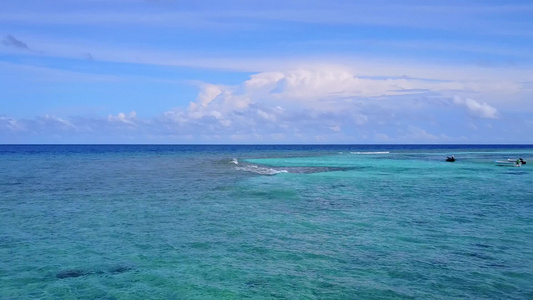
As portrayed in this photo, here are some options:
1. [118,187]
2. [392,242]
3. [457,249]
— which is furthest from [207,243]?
[118,187]

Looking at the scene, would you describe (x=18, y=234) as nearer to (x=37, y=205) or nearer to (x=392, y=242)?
(x=37, y=205)

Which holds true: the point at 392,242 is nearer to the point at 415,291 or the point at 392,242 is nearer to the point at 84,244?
the point at 415,291

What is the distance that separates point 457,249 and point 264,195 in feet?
50.3

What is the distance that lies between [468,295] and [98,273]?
10340mm

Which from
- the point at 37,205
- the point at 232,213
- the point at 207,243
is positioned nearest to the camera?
the point at 207,243

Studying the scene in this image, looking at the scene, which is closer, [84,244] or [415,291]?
[415,291]

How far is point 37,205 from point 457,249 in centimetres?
2182

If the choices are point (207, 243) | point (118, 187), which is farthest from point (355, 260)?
point (118, 187)

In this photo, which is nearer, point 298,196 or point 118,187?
point 298,196

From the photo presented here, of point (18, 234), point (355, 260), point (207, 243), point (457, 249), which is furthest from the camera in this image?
point (18, 234)

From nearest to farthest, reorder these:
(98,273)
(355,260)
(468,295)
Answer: (468,295) < (98,273) < (355,260)

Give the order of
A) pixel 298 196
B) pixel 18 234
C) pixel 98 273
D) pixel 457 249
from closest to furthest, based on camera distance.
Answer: pixel 98 273
pixel 457 249
pixel 18 234
pixel 298 196

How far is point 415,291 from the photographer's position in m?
11.7

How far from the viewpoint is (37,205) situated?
25062 millimetres
